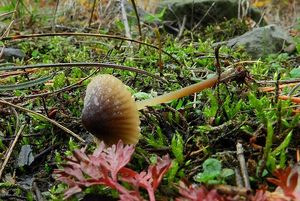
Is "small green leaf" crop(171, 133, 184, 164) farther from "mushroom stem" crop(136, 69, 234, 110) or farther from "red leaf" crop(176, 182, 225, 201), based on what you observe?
"red leaf" crop(176, 182, 225, 201)

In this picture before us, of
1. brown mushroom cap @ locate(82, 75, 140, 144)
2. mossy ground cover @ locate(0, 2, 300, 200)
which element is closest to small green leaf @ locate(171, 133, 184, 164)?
mossy ground cover @ locate(0, 2, 300, 200)

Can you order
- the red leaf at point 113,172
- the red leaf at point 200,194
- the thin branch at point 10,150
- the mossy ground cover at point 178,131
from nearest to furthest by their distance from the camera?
the red leaf at point 200,194 → the red leaf at point 113,172 → the mossy ground cover at point 178,131 → the thin branch at point 10,150

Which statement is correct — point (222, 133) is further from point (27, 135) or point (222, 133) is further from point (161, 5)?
point (161, 5)

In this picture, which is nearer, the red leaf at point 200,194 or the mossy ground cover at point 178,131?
the red leaf at point 200,194

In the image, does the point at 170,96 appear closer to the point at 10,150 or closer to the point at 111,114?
the point at 111,114

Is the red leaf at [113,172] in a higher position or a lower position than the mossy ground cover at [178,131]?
higher

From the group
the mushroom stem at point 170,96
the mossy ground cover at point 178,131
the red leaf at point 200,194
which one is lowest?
the mossy ground cover at point 178,131

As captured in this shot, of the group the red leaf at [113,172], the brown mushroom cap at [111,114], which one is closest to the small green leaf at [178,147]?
the brown mushroom cap at [111,114]

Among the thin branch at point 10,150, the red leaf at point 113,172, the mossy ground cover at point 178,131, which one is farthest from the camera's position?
the thin branch at point 10,150

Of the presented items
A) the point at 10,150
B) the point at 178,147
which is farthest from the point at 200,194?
the point at 10,150

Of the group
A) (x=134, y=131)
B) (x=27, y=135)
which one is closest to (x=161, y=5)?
(x=27, y=135)

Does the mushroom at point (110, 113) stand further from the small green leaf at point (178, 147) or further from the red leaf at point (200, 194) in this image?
the red leaf at point (200, 194)
